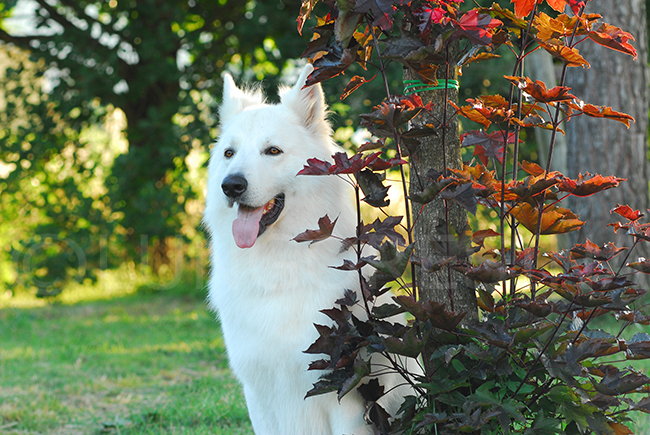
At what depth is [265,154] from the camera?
8.39 ft

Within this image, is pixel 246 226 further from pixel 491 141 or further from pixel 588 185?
pixel 588 185

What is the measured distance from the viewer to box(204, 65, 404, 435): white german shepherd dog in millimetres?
2318

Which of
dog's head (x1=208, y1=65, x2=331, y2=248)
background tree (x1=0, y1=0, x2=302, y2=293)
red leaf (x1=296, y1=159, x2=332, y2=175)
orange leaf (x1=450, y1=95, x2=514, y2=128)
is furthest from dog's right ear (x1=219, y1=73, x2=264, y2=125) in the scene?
background tree (x1=0, y1=0, x2=302, y2=293)

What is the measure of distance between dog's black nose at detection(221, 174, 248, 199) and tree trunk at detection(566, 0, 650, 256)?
4.16 m

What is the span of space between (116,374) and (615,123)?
17.1ft

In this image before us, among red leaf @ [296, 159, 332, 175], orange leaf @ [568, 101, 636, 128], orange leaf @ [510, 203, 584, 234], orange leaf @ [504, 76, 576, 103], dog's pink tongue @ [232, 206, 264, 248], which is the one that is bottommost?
dog's pink tongue @ [232, 206, 264, 248]

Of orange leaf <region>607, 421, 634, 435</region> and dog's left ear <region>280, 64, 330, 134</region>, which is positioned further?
dog's left ear <region>280, 64, 330, 134</region>

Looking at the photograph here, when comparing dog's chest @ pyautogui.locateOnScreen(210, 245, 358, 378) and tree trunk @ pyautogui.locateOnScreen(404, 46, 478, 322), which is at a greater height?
tree trunk @ pyautogui.locateOnScreen(404, 46, 478, 322)

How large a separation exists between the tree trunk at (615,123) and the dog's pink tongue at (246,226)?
4079mm

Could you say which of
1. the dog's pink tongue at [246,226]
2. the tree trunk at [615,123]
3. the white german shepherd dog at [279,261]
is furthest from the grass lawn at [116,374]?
the tree trunk at [615,123]

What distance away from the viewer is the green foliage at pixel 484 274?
1.93 meters

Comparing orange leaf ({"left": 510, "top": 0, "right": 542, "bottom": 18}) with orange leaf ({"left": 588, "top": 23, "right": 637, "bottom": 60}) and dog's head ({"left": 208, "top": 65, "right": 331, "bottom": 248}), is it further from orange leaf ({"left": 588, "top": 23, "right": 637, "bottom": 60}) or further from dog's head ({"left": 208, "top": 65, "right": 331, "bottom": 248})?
dog's head ({"left": 208, "top": 65, "right": 331, "bottom": 248})

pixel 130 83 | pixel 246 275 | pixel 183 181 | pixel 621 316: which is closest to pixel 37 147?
pixel 130 83

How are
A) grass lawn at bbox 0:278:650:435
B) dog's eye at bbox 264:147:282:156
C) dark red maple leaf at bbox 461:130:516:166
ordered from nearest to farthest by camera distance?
dark red maple leaf at bbox 461:130:516:166 < dog's eye at bbox 264:147:282:156 < grass lawn at bbox 0:278:650:435
